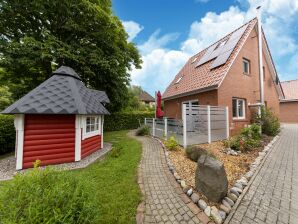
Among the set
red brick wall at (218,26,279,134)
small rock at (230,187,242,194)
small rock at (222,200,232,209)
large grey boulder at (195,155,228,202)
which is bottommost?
small rock at (222,200,232,209)

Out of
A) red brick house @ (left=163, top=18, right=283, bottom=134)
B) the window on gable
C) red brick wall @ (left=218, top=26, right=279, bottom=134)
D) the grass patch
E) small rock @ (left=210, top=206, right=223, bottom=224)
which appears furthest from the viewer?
the window on gable

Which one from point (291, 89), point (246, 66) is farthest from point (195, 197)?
point (291, 89)

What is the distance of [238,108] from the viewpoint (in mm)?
11406

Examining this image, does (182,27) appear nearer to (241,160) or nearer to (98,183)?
(241,160)

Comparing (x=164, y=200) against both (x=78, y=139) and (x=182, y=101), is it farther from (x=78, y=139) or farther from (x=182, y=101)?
(x=182, y=101)

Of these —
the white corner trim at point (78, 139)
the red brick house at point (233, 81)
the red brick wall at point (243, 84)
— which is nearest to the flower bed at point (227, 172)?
the red brick wall at point (243, 84)

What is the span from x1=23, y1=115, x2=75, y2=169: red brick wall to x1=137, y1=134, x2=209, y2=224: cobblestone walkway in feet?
11.4

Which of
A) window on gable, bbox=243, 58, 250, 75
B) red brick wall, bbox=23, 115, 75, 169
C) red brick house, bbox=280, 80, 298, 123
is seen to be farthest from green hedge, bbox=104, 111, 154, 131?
red brick house, bbox=280, 80, 298, 123

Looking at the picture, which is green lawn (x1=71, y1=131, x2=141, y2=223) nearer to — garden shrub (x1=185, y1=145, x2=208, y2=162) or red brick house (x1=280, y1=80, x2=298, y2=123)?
garden shrub (x1=185, y1=145, x2=208, y2=162)

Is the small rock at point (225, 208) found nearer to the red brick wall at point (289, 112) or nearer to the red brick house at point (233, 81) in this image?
the red brick house at point (233, 81)

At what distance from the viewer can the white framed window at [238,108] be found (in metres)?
11.2

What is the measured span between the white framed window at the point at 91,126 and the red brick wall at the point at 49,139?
2.66 feet

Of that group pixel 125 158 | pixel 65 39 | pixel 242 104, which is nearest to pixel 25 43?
pixel 65 39

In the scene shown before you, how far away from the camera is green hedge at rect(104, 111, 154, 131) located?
1620 centimetres
